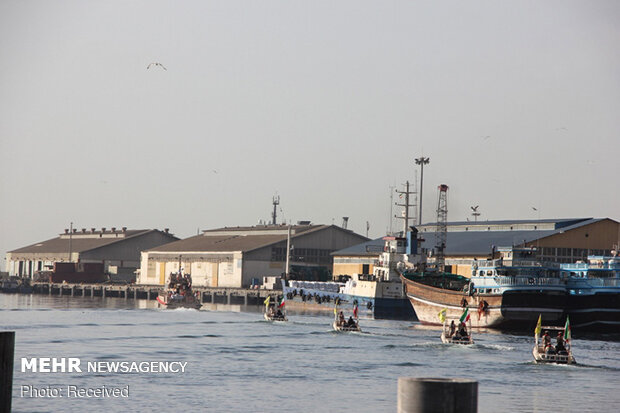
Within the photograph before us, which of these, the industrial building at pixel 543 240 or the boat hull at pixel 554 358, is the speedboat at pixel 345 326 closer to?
the boat hull at pixel 554 358

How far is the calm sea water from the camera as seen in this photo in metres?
40.3

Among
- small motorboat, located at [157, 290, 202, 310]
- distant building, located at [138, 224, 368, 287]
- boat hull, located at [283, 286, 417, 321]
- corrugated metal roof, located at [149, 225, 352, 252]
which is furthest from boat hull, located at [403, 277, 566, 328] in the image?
corrugated metal roof, located at [149, 225, 352, 252]

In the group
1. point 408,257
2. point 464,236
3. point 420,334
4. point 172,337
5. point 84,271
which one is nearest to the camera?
point 172,337

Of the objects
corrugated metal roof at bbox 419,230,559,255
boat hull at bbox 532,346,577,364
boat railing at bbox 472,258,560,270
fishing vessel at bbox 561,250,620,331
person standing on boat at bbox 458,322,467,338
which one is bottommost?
boat hull at bbox 532,346,577,364

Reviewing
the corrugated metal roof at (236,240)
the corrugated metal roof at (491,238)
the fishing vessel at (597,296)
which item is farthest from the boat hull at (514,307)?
the corrugated metal roof at (236,240)

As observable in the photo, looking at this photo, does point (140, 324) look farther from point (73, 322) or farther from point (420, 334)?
point (420, 334)

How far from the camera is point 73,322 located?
85.1 metres

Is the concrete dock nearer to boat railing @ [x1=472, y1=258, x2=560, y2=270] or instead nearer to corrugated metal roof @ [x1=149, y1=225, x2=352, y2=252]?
corrugated metal roof @ [x1=149, y1=225, x2=352, y2=252]

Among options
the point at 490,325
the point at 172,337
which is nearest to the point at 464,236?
the point at 490,325

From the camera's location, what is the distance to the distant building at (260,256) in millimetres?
155000

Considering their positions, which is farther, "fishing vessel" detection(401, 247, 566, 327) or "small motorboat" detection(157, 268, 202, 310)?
"small motorboat" detection(157, 268, 202, 310)

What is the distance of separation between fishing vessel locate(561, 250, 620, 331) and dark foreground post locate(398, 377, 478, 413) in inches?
3079

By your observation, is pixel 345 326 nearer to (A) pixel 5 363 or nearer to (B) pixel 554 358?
(B) pixel 554 358

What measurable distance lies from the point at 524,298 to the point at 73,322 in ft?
134
